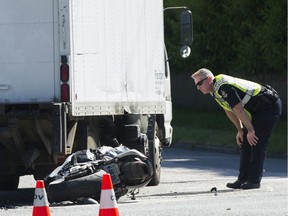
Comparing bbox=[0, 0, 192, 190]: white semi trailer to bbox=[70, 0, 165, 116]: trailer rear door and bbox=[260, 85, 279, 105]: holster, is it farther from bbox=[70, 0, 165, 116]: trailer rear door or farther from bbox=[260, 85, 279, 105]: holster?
bbox=[260, 85, 279, 105]: holster

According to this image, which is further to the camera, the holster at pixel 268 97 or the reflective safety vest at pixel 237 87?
the holster at pixel 268 97

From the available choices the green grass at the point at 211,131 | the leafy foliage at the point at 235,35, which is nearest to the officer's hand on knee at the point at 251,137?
the green grass at the point at 211,131

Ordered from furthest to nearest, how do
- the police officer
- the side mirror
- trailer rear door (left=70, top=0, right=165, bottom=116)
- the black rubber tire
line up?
1. the side mirror
2. the police officer
3. trailer rear door (left=70, top=0, right=165, bottom=116)
4. the black rubber tire

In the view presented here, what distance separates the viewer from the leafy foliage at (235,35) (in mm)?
31719

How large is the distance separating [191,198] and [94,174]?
1355 millimetres

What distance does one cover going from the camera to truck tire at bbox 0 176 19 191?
15.4 meters

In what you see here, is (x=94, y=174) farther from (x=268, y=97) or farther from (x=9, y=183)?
(x=9, y=183)

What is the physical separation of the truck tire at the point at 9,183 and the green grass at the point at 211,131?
9.64 meters

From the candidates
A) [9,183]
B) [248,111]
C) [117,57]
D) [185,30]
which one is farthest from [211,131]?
[117,57]

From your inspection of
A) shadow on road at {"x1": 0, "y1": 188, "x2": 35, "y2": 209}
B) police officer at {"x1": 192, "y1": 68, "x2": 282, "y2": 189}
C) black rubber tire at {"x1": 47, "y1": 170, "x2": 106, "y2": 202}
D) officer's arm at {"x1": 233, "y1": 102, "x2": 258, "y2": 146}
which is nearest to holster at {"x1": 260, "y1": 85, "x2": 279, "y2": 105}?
police officer at {"x1": 192, "y1": 68, "x2": 282, "y2": 189}

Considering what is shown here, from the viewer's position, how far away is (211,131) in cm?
2878

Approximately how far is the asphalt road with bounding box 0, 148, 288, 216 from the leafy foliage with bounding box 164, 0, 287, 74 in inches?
428

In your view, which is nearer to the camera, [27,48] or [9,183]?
[27,48]

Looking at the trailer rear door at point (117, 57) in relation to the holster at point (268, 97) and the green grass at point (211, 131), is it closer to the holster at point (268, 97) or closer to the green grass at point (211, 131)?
the holster at point (268, 97)
